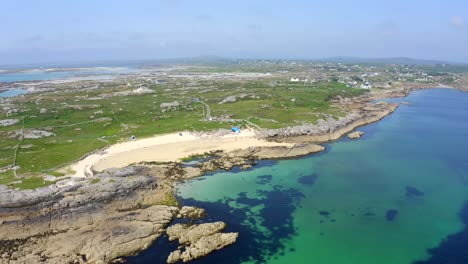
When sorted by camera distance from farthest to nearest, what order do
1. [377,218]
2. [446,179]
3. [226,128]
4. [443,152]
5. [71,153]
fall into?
[226,128] → [443,152] → [71,153] → [446,179] → [377,218]

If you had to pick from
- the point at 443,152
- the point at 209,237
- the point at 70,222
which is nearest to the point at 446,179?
the point at 443,152

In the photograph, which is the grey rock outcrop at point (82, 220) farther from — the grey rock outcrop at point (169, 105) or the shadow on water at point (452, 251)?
the grey rock outcrop at point (169, 105)

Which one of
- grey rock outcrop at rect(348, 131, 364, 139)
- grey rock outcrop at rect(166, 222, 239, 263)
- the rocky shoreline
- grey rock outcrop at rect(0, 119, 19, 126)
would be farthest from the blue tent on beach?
grey rock outcrop at rect(0, 119, 19, 126)

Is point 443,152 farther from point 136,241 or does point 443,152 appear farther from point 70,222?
point 70,222

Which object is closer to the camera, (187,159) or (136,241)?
(136,241)

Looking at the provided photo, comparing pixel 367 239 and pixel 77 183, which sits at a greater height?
pixel 77 183

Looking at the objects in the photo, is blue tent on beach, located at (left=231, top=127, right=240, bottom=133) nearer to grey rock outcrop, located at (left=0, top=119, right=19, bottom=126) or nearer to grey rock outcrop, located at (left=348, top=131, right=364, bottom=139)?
grey rock outcrop, located at (left=348, top=131, right=364, bottom=139)
